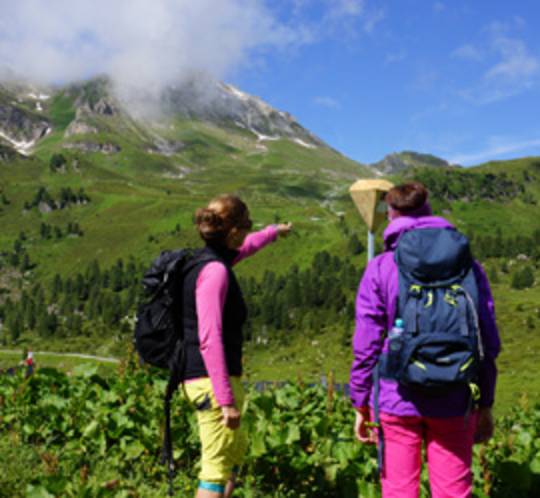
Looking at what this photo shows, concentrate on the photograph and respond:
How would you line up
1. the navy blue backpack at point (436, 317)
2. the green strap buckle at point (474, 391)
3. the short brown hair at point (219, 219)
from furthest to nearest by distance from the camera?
the short brown hair at point (219, 219)
the green strap buckle at point (474, 391)
the navy blue backpack at point (436, 317)

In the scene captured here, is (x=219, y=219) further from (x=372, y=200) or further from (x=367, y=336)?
(x=372, y=200)

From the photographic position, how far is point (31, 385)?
27.2ft

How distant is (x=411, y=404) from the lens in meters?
4.09

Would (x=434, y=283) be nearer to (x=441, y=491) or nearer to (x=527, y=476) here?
(x=441, y=491)

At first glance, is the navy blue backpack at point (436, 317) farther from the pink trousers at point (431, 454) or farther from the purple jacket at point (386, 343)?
the pink trousers at point (431, 454)

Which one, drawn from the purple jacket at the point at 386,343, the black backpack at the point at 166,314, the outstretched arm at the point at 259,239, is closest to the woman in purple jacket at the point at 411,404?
the purple jacket at the point at 386,343

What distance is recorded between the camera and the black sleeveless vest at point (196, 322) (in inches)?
177

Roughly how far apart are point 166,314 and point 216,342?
550 mm

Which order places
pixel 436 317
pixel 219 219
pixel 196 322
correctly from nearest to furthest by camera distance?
pixel 436 317
pixel 196 322
pixel 219 219

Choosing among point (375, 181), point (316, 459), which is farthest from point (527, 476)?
point (375, 181)

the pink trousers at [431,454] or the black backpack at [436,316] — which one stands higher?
the black backpack at [436,316]

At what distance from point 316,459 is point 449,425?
7.14 ft

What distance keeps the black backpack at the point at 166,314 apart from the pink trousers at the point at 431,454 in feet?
5.87

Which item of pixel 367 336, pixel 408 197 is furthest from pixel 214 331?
pixel 408 197
